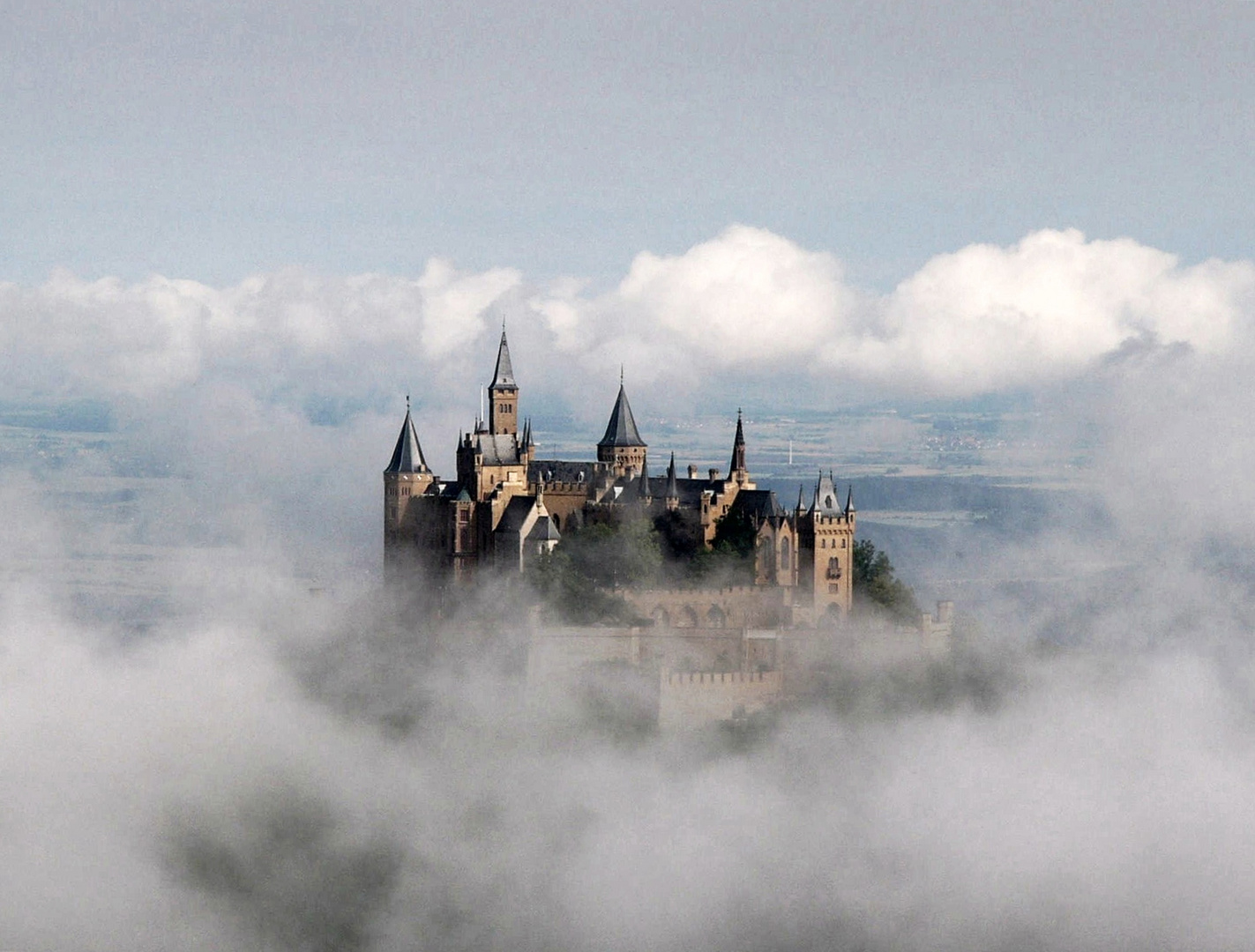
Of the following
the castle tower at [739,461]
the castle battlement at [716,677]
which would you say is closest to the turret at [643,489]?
the castle tower at [739,461]

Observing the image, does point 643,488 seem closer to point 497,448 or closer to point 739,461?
point 739,461

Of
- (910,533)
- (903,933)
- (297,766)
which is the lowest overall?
(903,933)

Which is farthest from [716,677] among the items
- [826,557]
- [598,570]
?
[826,557]

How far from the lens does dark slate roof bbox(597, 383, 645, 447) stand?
7050 centimetres

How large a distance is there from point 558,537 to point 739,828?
11.3 metres

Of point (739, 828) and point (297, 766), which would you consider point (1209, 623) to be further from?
point (297, 766)

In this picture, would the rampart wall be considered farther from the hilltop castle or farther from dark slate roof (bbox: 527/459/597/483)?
dark slate roof (bbox: 527/459/597/483)

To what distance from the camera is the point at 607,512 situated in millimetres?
66438

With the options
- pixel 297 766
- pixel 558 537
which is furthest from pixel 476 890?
pixel 558 537

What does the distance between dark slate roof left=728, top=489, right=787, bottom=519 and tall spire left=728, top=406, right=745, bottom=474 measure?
2302 mm

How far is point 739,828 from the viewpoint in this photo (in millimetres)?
60031

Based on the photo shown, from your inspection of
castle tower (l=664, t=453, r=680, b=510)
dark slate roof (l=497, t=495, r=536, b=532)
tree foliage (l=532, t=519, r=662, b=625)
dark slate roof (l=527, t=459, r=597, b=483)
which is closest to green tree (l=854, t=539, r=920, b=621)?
castle tower (l=664, t=453, r=680, b=510)

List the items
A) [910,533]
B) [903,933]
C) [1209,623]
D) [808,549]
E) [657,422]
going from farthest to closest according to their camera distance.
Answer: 1. [910,533]
2. [1209,623]
3. [657,422]
4. [808,549]
5. [903,933]

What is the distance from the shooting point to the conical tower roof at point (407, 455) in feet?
227
